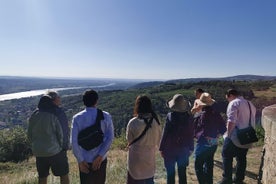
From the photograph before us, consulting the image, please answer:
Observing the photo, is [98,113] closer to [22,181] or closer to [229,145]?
[229,145]

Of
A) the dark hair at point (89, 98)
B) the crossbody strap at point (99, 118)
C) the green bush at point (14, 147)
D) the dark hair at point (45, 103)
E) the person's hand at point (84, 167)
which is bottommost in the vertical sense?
the green bush at point (14, 147)

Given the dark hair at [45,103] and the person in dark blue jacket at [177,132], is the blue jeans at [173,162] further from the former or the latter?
the dark hair at [45,103]

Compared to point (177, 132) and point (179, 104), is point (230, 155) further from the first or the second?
point (179, 104)

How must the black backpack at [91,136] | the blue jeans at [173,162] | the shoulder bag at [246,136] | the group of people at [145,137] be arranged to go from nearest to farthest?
the black backpack at [91,136] < the group of people at [145,137] < the blue jeans at [173,162] < the shoulder bag at [246,136]

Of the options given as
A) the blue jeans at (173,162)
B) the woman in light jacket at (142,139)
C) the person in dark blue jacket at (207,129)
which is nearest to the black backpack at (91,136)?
the woman in light jacket at (142,139)

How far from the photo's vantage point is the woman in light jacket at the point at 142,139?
3930 mm

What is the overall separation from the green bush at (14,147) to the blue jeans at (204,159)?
14.8 metres

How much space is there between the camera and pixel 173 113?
14.7 ft

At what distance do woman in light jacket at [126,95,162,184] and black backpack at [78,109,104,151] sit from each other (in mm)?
442

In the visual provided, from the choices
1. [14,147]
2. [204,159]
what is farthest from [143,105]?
[14,147]

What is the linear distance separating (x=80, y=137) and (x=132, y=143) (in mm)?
717

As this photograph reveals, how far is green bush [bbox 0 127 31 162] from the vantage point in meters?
18.6

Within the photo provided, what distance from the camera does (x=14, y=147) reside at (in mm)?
19562

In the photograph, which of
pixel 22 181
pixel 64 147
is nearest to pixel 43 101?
pixel 64 147
